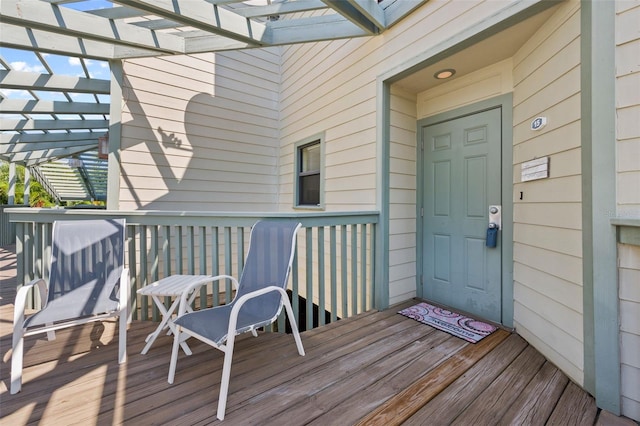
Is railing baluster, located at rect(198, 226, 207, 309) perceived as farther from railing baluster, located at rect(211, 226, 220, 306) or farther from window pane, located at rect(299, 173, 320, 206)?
window pane, located at rect(299, 173, 320, 206)

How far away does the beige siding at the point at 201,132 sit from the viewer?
390cm

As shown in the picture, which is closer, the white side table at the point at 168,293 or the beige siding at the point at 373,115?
the white side table at the point at 168,293

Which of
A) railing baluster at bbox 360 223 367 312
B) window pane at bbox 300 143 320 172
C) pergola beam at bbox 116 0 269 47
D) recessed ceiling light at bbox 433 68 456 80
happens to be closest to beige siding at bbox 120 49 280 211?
window pane at bbox 300 143 320 172

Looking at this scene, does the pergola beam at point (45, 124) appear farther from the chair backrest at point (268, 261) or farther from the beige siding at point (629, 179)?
the beige siding at point (629, 179)

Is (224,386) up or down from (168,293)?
down

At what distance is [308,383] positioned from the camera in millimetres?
1784

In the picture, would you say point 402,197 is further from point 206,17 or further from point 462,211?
point 206,17

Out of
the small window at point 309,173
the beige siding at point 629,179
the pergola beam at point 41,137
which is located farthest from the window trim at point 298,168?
the pergola beam at point 41,137

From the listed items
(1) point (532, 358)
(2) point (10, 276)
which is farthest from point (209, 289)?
(1) point (532, 358)

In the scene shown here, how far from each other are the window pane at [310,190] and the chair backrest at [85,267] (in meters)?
2.68

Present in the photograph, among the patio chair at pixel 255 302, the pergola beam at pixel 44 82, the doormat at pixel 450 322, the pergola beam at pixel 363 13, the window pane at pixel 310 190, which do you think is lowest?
the doormat at pixel 450 322

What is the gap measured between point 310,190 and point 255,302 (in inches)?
107

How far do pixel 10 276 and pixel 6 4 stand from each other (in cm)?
414

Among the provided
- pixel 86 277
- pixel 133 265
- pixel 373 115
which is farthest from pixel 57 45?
pixel 373 115
